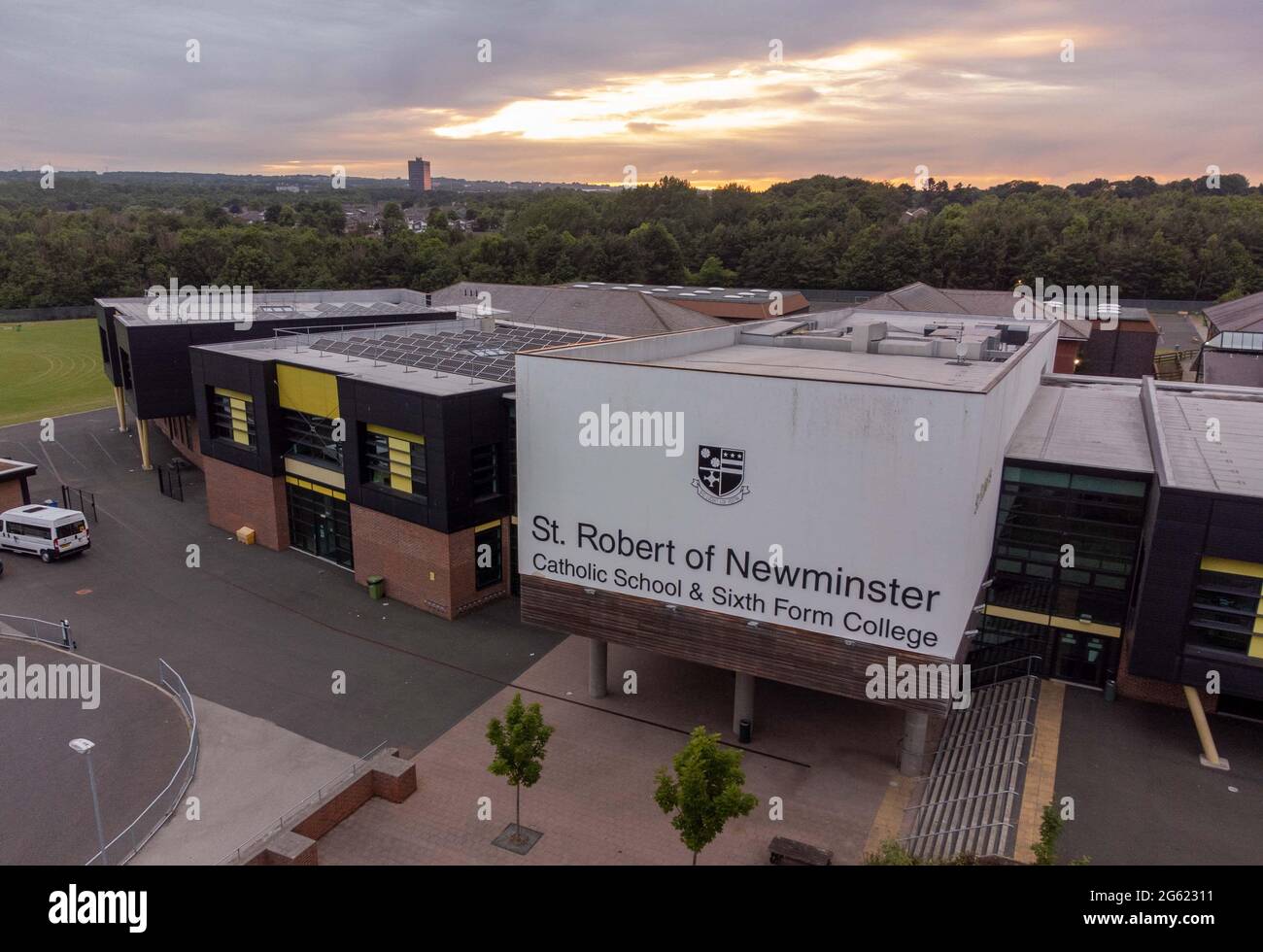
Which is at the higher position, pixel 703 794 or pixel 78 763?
pixel 703 794

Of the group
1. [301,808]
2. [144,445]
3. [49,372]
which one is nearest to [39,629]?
[301,808]

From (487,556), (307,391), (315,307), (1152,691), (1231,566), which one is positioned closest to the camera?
(1231,566)

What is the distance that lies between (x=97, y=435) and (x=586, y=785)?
39.5 meters

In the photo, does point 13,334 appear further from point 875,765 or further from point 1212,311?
point 1212,311

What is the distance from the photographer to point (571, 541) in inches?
723

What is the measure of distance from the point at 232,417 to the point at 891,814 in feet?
83.6

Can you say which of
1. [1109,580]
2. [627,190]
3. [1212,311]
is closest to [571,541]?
[1109,580]

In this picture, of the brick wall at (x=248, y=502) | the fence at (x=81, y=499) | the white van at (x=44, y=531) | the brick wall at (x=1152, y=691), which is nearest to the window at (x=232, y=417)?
the brick wall at (x=248, y=502)

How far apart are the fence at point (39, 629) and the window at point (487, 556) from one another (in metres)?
10.8

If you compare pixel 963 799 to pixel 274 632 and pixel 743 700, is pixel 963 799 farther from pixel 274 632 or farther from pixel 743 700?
pixel 274 632

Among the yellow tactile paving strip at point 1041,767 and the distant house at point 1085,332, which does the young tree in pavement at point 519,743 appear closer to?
the yellow tactile paving strip at point 1041,767

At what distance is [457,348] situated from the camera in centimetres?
3033

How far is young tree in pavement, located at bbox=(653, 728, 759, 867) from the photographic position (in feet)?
40.4

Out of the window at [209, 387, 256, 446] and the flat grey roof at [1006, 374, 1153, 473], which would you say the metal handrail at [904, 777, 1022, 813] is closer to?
the flat grey roof at [1006, 374, 1153, 473]
